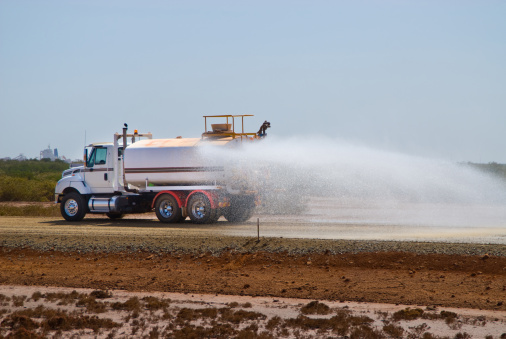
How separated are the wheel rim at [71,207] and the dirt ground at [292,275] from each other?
994 centimetres

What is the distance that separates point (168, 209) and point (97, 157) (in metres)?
4.60

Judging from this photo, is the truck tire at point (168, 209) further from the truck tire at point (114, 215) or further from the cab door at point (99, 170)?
the truck tire at point (114, 215)

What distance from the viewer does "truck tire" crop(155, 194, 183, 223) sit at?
83.4 feet

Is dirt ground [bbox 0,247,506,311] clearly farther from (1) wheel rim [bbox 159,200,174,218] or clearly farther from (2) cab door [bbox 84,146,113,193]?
(2) cab door [bbox 84,146,113,193]

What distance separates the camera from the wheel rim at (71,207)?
→ 27.6 metres

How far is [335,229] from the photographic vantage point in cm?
2167

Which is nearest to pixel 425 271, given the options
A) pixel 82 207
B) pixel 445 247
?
pixel 445 247

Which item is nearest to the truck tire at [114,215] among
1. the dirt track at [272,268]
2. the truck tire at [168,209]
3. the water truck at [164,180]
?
the water truck at [164,180]

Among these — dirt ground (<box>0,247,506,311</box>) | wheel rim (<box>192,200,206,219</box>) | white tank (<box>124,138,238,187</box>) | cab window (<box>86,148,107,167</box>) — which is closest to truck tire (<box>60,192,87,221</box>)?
cab window (<box>86,148,107,167</box>)

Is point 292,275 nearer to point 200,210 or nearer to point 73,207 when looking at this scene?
point 200,210

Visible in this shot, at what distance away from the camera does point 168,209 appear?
2580cm

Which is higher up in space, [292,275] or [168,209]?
[168,209]

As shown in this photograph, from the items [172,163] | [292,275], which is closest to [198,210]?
[172,163]

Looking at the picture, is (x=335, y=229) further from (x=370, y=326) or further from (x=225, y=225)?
(x=370, y=326)
